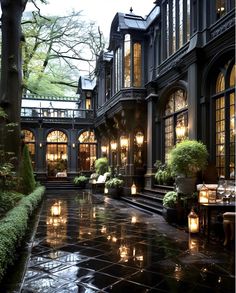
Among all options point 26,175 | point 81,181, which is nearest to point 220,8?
point 26,175

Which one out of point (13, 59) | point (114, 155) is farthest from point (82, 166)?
point (13, 59)

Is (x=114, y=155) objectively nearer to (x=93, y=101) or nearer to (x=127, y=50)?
(x=127, y=50)

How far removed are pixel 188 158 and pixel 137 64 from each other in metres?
9.22

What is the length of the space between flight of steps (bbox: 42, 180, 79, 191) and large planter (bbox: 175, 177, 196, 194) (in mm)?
17481

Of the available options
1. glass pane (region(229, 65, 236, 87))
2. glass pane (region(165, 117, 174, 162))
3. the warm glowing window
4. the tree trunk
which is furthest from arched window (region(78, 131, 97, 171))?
glass pane (region(229, 65, 236, 87))

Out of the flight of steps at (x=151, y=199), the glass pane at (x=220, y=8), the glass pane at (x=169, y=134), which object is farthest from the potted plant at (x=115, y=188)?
the glass pane at (x=220, y=8)

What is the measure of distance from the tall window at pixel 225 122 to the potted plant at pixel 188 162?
73 cm

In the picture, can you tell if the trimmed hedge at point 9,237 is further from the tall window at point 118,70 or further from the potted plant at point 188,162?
the tall window at point 118,70

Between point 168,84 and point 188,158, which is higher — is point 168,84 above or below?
above

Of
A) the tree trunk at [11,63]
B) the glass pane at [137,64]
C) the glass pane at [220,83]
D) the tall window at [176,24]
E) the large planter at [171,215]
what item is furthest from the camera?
the glass pane at [137,64]

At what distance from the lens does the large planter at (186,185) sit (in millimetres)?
9883

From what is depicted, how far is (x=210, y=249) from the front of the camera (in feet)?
22.4

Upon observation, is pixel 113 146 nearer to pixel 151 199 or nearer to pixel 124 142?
pixel 124 142

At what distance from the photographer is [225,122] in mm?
10359
